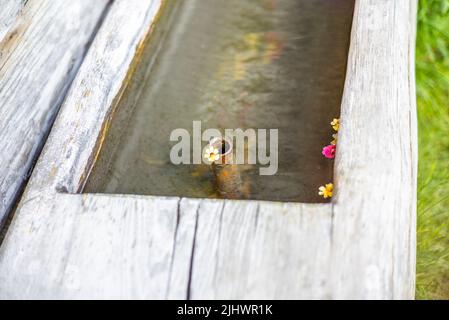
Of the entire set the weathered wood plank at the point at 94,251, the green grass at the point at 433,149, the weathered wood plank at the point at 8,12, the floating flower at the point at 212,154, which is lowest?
the green grass at the point at 433,149

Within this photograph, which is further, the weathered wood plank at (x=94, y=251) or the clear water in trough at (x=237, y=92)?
the clear water in trough at (x=237, y=92)

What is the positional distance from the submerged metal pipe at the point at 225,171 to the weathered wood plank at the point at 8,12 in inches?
40.6

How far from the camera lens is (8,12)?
2264 millimetres

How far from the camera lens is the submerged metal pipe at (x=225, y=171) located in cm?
198

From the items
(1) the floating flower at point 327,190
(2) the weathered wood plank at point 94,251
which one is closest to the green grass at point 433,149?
(1) the floating flower at point 327,190

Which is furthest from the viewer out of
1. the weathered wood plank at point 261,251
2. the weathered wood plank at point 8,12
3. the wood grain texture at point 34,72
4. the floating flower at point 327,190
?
the weathered wood plank at point 8,12

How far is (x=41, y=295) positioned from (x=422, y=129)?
1917mm

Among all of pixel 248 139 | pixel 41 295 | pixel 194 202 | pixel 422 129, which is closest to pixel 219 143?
pixel 248 139

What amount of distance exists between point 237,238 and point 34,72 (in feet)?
4.01

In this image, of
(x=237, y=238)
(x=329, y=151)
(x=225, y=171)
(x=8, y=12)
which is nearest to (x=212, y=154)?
(x=225, y=171)

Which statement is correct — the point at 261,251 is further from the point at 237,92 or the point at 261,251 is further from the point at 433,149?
the point at 433,149

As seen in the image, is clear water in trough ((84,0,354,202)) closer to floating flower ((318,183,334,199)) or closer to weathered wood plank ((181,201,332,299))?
floating flower ((318,183,334,199))

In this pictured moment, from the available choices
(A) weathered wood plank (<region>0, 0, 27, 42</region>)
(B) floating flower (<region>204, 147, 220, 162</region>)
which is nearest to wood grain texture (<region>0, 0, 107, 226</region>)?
(A) weathered wood plank (<region>0, 0, 27, 42</region>)

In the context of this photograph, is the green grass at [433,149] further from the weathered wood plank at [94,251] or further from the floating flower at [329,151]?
the weathered wood plank at [94,251]
